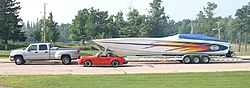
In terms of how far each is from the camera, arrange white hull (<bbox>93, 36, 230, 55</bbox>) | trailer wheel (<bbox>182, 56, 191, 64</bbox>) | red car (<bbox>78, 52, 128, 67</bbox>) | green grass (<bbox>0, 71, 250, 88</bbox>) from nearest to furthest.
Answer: green grass (<bbox>0, 71, 250, 88</bbox>) < red car (<bbox>78, 52, 128, 67</bbox>) < white hull (<bbox>93, 36, 230, 55</bbox>) < trailer wheel (<bbox>182, 56, 191, 64</bbox>)

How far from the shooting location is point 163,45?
2545 centimetres

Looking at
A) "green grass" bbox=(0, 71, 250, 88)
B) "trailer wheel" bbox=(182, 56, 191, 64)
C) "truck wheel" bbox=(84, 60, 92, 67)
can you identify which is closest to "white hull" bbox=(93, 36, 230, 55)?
"trailer wheel" bbox=(182, 56, 191, 64)

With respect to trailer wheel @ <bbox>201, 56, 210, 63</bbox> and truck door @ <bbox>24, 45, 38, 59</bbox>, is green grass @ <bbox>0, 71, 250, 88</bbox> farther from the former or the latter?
trailer wheel @ <bbox>201, 56, 210, 63</bbox>

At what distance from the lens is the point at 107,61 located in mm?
22109

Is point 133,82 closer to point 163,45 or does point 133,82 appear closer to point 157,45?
point 157,45

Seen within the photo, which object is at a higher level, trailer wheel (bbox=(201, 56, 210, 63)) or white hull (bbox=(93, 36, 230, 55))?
white hull (bbox=(93, 36, 230, 55))

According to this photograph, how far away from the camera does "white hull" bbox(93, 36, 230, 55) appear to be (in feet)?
83.1

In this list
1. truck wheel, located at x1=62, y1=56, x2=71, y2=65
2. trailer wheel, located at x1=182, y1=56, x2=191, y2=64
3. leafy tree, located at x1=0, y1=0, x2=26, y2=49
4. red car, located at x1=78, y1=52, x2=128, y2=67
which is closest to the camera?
red car, located at x1=78, y1=52, x2=128, y2=67

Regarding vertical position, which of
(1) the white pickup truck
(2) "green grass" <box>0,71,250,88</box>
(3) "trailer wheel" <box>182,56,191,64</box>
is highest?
(1) the white pickup truck

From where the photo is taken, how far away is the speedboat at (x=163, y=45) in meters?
25.3

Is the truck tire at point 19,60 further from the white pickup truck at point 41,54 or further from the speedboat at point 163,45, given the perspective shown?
the speedboat at point 163,45

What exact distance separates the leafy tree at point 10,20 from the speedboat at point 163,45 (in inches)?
1320

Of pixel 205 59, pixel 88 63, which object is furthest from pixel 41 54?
pixel 205 59

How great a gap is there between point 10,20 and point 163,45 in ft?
123
